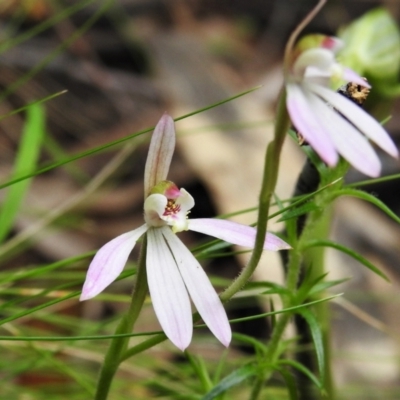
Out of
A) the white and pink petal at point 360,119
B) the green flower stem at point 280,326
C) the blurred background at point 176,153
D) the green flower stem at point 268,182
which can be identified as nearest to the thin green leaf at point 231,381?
the green flower stem at point 280,326

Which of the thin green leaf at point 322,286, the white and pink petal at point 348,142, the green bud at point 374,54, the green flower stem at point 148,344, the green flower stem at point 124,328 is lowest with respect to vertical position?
the white and pink petal at point 348,142

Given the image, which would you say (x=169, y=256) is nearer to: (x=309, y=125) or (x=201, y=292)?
(x=201, y=292)

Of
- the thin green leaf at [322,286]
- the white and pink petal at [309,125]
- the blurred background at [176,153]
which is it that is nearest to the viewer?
→ the white and pink petal at [309,125]

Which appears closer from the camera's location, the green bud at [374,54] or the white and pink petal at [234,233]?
the white and pink petal at [234,233]

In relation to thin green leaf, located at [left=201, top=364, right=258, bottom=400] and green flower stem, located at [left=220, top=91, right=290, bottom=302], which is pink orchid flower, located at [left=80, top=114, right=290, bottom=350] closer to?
green flower stem, located at [left=220, top=91, right=290, bottom=302]

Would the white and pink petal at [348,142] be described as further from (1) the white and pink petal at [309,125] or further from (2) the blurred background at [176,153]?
(2) the blurred background at [176,153]

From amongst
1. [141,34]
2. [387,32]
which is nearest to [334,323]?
[387,32]
